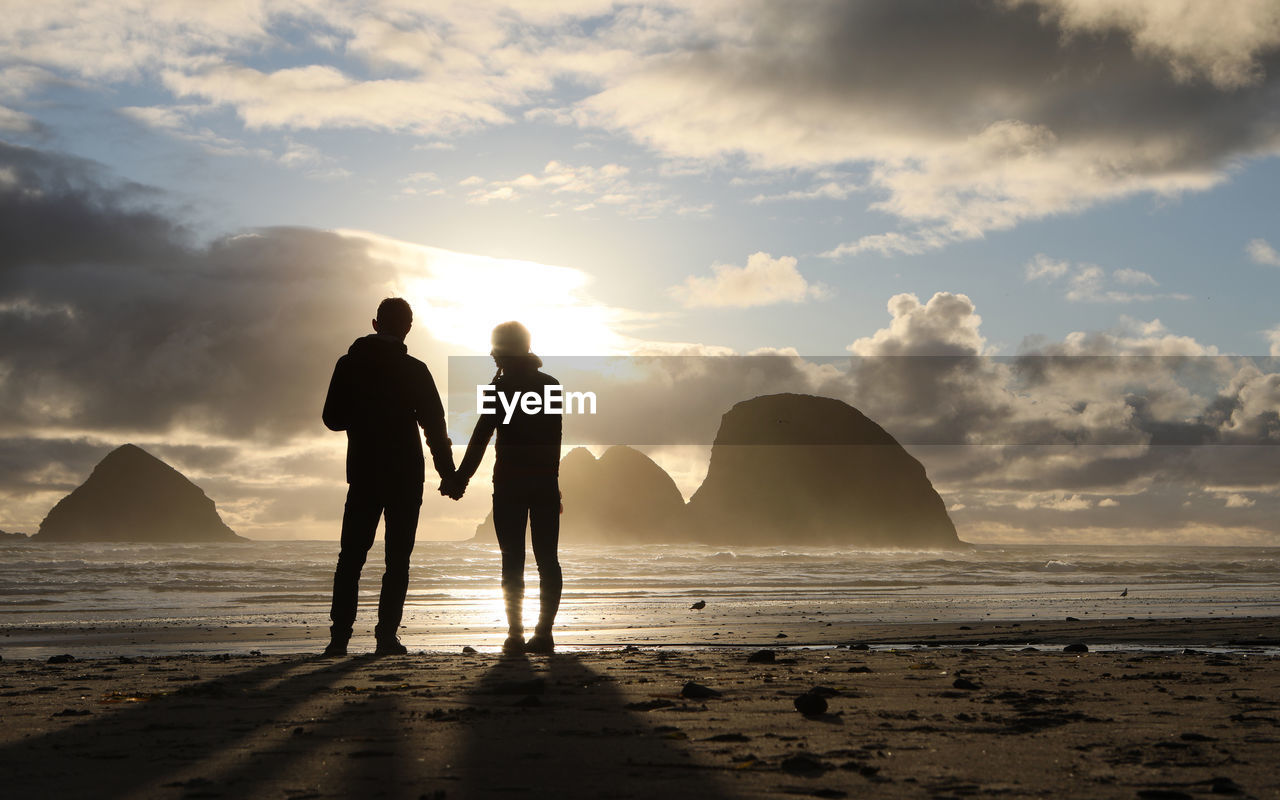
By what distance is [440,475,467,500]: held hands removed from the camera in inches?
287

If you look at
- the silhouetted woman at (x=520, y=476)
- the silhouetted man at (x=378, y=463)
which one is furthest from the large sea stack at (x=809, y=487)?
the silhouetted man at (x=378, y=463)

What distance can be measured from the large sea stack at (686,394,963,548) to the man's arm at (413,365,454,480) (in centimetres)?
14783

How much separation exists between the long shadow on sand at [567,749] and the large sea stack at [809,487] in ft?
494

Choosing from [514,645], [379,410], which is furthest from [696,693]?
[379,410]

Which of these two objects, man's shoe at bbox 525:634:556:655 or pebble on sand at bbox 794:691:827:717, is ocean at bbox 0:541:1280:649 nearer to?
man's shoe at bbox 525:634:556:655

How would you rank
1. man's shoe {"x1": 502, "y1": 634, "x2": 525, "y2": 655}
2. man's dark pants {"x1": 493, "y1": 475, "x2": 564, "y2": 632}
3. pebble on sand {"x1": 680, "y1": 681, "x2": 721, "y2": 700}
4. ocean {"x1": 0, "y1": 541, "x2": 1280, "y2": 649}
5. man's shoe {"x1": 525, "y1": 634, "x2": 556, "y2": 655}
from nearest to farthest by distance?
pebble on sand {"x1": 680, "y1": 681, "x2": 721, "y2": 700} → man's shoe {"x1": 502, "y1": 634, "x2": 525, "y2": 655} → man's shoe {"x1": 525, "y1": 634, "x2": 556, "y2": 655} → man's dark pants {"x1": 493, "y1": 475, "x2": 564, "y2": 632} → ocean {"x1": 0, "y1": 541, "x2": 1280, "y2": 649}

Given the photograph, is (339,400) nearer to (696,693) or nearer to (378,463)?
(378,463)

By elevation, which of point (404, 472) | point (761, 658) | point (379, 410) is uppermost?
point (379, 410)

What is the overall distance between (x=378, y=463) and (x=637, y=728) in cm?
377

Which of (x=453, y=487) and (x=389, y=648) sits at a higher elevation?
(x=453, y=487)

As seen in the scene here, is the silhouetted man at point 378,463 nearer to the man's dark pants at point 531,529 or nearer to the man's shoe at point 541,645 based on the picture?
the man's dark pants at point 531,529

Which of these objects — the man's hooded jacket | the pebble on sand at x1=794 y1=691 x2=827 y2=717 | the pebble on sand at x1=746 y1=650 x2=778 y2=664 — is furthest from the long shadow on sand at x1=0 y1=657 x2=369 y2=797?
the pebble on sand at x1=746 y1=650 x2=778 y2=664

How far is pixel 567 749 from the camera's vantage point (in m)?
3.37

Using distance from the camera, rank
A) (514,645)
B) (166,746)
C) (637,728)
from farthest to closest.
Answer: (514,645) < (637,728) < (166,746)
